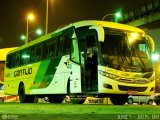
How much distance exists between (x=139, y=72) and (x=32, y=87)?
25.7ft

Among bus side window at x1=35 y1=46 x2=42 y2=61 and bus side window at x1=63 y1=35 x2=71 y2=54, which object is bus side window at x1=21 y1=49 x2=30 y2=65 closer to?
bus side window at x1=35 y1=46 x2=42 y2=61

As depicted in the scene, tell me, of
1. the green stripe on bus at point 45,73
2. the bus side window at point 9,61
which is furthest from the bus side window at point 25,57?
the bus side window at point 9,61

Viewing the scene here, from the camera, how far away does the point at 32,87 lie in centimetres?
2344

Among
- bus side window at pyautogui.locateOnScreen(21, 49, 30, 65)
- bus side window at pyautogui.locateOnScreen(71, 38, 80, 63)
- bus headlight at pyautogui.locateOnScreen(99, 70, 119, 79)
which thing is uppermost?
bus side window at pyautogui.locateOnScreen(21, 49, 30, 65)

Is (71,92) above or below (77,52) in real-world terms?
below

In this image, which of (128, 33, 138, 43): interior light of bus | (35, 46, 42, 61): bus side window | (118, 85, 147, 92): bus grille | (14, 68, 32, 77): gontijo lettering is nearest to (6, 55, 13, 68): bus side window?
(14, 68, 32, 77): gontijo lettering

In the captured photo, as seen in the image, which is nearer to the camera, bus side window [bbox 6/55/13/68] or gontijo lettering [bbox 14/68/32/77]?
gontijo lettering [bbox 14/68/32/77]

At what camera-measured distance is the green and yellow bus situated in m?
17.1

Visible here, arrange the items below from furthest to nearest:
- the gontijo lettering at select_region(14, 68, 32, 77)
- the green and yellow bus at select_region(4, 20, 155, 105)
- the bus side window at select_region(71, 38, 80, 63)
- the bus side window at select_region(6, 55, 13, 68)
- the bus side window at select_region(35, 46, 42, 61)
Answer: the bus side window at select_region(6, 55, 13, 68)
the gontijo lettering at select_region(14, 68, 32, 77)
the bus side window at select_region(35, 46, 42, 61)
the bus side window at select_region(71, 38, 80, 63)
the green and yellow bus at select_region(4, 20, 155, 105)

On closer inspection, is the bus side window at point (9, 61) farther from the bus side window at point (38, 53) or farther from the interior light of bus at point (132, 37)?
the interior light of bus at point (132, 37)

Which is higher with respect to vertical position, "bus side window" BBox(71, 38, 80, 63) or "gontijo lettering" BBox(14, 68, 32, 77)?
"bus side window" BBox(71, 38, 80, 63)

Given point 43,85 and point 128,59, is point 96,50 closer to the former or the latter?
point 128,59

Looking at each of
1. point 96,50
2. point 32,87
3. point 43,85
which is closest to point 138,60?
point 96,50

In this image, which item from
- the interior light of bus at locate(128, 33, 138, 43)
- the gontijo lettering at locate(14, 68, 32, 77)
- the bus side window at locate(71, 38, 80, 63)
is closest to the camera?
the interior light of bus at locate(128, 33, 138, 43)
